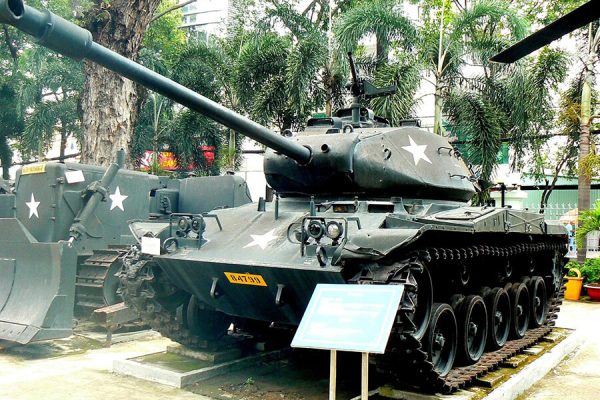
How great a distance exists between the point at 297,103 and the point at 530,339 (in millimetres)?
8188

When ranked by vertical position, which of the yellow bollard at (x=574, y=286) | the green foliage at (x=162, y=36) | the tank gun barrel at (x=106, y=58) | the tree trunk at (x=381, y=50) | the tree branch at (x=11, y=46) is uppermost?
the green foliage at (x=162, y=36)

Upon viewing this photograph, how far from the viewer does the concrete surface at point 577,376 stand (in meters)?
6.90

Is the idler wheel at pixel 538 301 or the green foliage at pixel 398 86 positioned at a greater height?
the green foliage at pixel 398 86

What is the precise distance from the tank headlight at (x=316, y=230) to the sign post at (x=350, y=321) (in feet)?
3.53

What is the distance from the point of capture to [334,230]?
5688 mm

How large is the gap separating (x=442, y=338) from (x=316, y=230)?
173cm

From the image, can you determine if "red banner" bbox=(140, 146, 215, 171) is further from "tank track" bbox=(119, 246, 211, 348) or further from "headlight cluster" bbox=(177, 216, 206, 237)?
"headlight cluster" bbox=(177, 216, 206, 237)

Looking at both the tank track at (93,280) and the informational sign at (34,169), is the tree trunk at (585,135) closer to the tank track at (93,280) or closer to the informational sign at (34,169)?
the tank track at (93,280)

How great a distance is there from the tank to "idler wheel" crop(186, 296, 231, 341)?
0.02 meters

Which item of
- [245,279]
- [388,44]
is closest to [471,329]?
[245,279]

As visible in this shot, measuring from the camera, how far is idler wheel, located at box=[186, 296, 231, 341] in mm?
7730

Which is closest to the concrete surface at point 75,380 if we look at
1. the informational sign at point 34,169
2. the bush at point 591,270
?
the informational sign at point 34,169

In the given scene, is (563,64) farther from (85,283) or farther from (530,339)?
(85,283)

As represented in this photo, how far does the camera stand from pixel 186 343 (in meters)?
7.86
